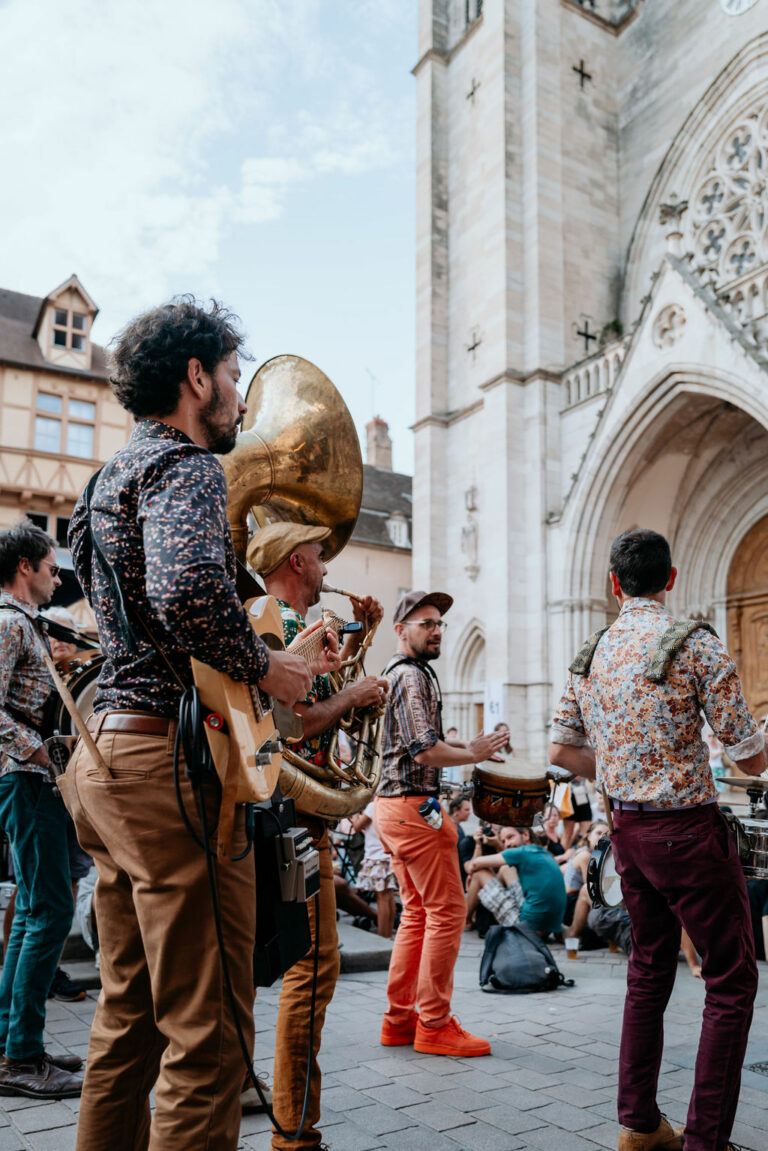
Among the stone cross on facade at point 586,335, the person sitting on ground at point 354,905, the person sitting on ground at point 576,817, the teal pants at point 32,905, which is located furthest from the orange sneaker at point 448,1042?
the stone cross on facade at point 586,335

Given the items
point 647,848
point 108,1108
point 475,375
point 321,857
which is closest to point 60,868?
point 321,857

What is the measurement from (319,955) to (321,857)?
305 mm

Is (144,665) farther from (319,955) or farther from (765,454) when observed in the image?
(765,454)

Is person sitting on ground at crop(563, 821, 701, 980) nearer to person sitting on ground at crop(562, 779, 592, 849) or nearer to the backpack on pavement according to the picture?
the backpack on pavement

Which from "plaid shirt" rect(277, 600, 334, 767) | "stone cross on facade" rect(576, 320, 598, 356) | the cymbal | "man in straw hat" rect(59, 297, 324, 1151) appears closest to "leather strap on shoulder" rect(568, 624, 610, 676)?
the cymbal

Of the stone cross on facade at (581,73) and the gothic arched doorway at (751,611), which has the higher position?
the stone cross on facade at (581,73)

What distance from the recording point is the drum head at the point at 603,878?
11.1ft

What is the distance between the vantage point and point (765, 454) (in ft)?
51.2

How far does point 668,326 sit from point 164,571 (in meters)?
14.4

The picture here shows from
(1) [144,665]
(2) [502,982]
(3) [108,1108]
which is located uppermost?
(1) [144,665]

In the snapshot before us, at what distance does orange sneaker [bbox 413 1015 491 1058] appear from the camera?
3910 millimetres

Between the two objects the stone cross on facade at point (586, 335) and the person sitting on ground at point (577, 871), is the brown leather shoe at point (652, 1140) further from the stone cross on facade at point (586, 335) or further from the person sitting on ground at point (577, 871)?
the stone cross on facade at point (586, 335)

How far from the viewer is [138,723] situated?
1.91 m

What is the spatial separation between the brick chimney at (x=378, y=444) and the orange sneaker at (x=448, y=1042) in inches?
1362
